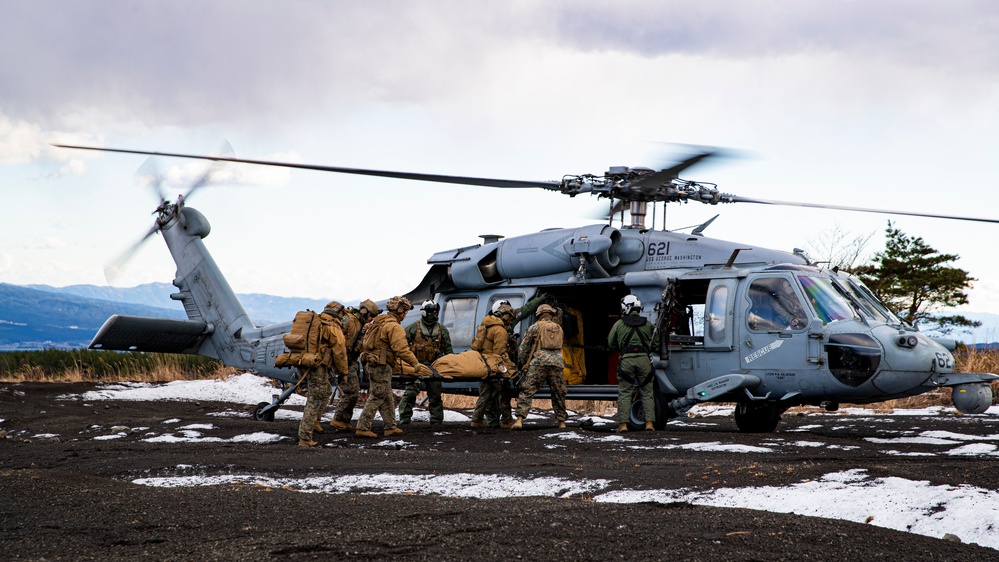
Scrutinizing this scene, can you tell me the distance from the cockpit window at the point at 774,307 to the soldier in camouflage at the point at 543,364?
247 cm

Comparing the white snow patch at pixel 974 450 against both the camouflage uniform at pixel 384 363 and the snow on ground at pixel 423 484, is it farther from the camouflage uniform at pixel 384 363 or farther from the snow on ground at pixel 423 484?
the camouflage uniform at pixel 384 363

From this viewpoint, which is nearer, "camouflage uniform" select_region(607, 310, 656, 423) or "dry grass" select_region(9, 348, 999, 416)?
"camouflage uniform" select_region(607, 310, 656, 423)

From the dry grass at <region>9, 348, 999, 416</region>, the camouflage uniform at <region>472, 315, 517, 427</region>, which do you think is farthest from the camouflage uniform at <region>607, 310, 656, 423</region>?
the dry grass at <region>9, 348, 999, 416</region>

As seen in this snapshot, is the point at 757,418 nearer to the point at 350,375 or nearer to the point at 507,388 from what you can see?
the point at 507,388

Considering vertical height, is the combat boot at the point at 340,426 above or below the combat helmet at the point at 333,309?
below

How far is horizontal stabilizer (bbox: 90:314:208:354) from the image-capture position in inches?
581

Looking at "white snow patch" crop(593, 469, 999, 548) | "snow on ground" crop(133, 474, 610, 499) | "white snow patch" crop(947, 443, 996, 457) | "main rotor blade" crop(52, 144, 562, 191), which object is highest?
"main rotor blade" crop(52, 144, 562, 191)

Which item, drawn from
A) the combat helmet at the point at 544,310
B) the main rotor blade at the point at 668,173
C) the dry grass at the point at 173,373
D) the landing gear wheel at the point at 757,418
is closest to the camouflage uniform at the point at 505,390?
the combat helmet at the point at 544,310

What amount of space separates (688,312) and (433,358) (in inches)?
143

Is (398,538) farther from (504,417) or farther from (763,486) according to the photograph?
(504,417)

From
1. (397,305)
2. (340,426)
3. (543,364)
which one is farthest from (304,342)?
(543,364)

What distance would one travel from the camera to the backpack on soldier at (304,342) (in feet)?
36.3

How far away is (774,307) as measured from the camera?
36.3 ft

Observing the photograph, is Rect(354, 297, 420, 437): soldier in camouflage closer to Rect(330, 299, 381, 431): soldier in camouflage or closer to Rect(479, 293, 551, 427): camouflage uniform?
Rect(330, 299, 381, 431): soldier in camouflage
